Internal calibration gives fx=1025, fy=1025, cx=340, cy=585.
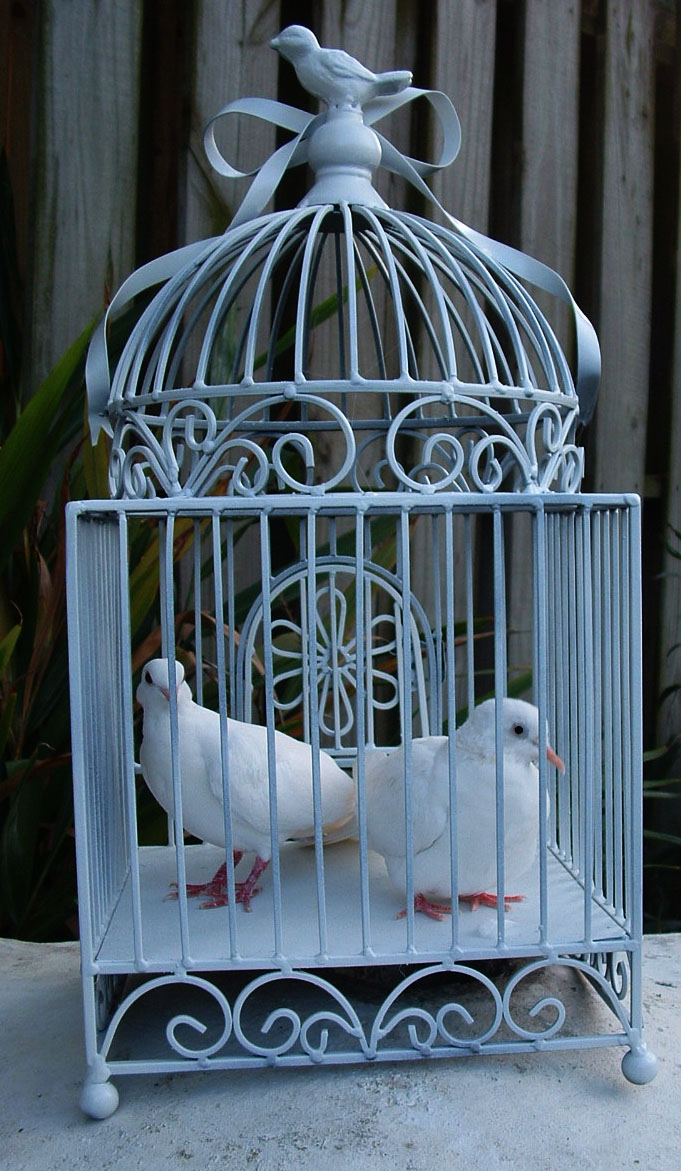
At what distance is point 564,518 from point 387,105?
71 cm

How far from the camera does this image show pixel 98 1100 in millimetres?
1291

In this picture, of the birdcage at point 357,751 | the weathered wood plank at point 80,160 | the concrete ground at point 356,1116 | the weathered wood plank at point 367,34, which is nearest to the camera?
the concrete ground at point 356,1116

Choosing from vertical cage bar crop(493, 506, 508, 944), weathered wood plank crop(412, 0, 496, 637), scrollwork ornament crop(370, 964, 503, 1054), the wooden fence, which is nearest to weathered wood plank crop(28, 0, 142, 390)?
the wooden fence

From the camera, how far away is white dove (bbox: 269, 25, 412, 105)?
1494 millimetres

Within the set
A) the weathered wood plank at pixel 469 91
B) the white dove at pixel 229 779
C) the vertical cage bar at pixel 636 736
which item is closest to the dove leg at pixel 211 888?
the white dove at pixel 229 779

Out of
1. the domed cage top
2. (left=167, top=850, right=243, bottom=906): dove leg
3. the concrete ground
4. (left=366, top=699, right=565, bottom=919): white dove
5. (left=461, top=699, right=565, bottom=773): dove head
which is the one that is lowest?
the concrete ground

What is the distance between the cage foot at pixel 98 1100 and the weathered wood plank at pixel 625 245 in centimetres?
173

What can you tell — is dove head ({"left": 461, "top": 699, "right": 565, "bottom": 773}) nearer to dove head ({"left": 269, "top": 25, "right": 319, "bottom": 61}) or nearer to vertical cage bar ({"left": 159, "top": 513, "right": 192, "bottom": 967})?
vertical cage bar ({"left": 159, "top": 513, "right": 192, "bottom": 967})

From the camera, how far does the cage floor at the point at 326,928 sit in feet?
4.41

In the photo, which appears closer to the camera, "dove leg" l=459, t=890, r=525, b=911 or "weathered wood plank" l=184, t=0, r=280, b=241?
"dove leg" l=459, t=890, r=525, b=911

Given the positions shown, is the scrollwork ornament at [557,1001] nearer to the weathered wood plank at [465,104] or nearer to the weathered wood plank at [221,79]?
the weathered wood plank at [465,104]

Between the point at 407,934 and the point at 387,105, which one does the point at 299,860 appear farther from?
the point at 387,105

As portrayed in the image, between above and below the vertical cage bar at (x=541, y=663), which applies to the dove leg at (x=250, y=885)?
below

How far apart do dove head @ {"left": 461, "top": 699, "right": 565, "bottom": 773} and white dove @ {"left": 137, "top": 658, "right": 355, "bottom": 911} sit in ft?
0.89
